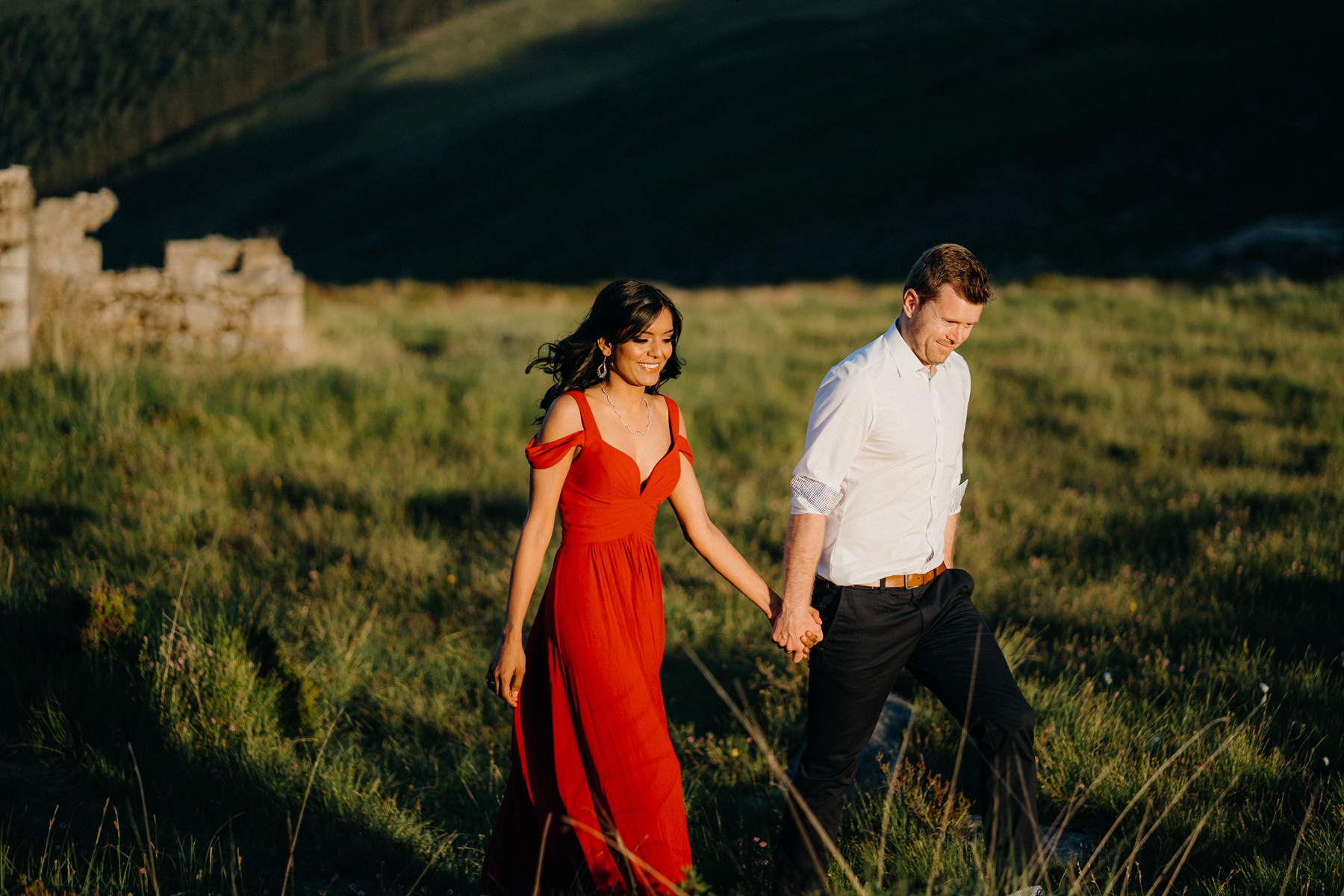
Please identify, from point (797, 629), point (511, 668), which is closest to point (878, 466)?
point (797, 629)

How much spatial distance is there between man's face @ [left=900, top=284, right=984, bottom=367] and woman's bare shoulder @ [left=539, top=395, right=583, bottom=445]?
1106 mm

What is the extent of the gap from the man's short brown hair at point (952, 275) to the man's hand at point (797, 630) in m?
1.08

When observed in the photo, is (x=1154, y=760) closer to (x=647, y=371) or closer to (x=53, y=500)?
(x=647, y=371)

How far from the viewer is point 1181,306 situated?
1609 centimetres

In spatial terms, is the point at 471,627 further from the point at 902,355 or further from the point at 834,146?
the point at 834,146

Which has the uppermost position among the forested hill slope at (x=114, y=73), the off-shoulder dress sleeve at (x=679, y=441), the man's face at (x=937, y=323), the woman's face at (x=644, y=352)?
the forested hill slope at (x=114, y=73)

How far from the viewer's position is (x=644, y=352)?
2.90 m

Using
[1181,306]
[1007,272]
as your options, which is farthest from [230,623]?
[1007,272]

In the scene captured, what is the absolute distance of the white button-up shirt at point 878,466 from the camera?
2.82m

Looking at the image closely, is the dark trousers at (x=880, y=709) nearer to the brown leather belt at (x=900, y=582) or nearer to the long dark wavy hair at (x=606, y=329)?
the brown leather belt at (x=900, y=582)

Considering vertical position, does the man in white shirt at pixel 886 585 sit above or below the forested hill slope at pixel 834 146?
below

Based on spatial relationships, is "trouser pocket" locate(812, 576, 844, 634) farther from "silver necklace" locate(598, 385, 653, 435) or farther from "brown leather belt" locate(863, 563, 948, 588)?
"silver necklace" locate(598, 385, 653, 435)

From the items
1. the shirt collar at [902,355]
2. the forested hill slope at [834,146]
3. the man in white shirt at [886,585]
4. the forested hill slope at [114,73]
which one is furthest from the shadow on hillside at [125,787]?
the forested hill slope at [834,146]

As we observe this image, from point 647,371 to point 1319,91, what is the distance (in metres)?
66.3
